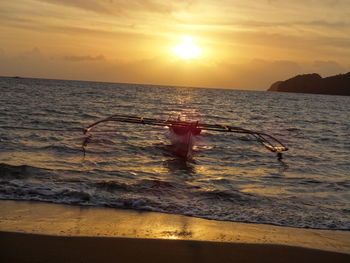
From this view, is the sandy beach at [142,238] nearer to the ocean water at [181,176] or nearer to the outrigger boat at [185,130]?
the ocean water at [181,176]

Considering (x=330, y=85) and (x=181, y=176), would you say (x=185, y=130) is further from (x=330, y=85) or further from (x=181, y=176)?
(x=330, y=85)

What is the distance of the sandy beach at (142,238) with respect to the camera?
16.4 feet

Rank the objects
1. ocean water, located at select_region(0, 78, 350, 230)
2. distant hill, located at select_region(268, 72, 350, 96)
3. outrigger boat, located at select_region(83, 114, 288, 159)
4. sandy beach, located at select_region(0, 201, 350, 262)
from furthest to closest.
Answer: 1. distant hill, located at select_region(268, 72, 350, 96)
2. outrigger boat, located at select_region(83, 114, 288, 159)
3. ocean water, located at select_region(0, 78, 350, 230)
4. sandy beach, located at select_region(0, 201, 350, 262)

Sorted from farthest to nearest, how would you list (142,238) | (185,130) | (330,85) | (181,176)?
(330,85), (185,130), (181,176), (142,238)

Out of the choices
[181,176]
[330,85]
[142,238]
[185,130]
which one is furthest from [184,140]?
[330,85]

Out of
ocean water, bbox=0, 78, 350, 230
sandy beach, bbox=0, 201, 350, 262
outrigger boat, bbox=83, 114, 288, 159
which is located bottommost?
ocean water, bbox=0, 78, 350, 230

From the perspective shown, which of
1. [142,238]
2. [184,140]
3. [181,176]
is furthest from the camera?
[184,140]

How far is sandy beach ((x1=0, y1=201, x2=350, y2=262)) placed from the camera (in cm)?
499

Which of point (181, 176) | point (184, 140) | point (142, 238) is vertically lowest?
point (181, 176)

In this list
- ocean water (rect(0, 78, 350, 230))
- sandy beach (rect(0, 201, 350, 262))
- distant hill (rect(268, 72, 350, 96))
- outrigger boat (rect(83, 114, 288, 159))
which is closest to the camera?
sandy beach (rect(0, 201, 350, 262))

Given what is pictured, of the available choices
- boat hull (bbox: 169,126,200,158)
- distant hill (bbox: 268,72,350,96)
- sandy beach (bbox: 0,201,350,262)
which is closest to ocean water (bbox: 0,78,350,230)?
boat hull (bbox: 169,126,200,158)

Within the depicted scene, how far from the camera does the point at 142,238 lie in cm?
560

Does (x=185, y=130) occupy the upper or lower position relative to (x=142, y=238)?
upper

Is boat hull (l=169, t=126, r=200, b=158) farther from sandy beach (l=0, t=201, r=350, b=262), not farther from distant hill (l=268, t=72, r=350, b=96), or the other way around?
distant hill (l=268, t=72, r=350, b=96)
